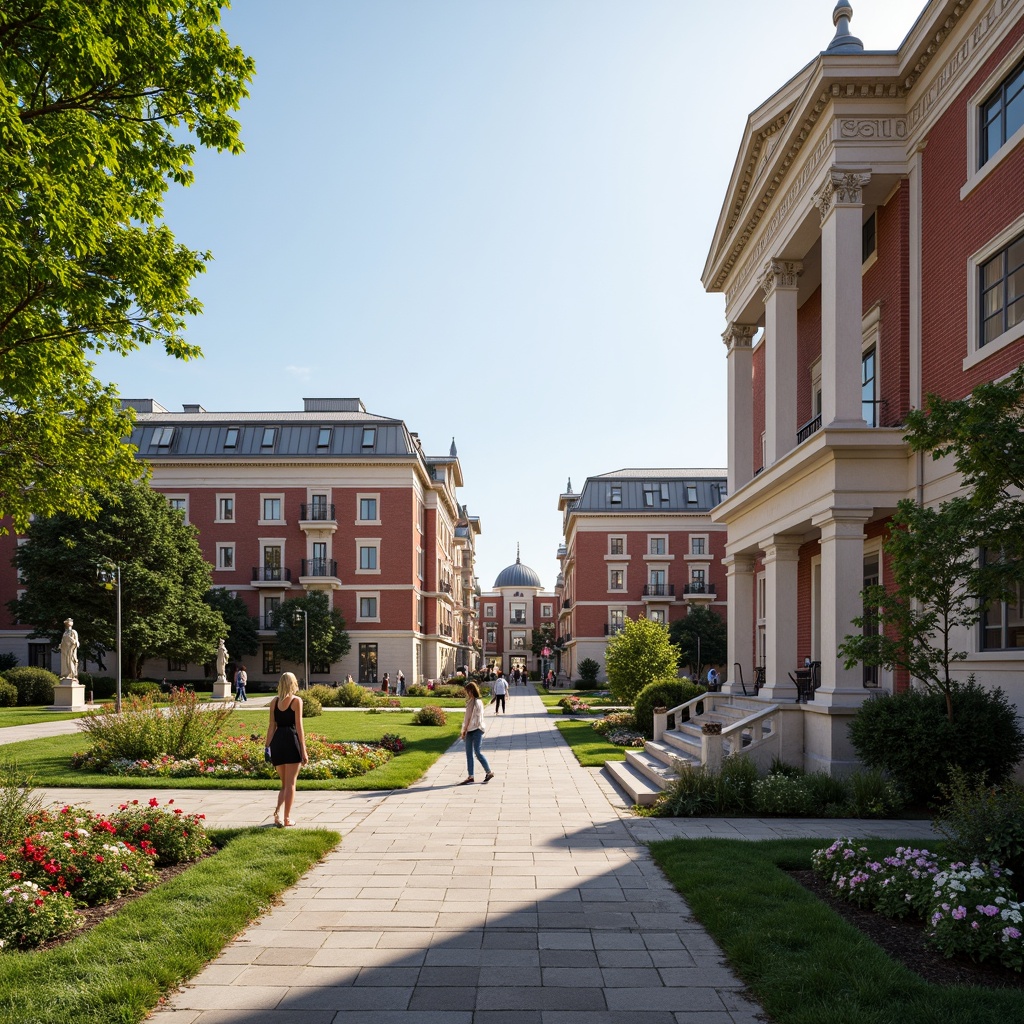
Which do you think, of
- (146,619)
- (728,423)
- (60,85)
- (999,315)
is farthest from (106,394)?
(146,619)

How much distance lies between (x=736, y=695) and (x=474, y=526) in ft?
308

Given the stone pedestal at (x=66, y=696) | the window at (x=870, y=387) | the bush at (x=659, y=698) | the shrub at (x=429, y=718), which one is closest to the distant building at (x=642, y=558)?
the shrub at (x=429, y=718)

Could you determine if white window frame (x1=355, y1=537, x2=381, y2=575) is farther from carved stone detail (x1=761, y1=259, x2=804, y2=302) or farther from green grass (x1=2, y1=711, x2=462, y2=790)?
carved stone detail (x1=761, y1=259, x2=804, y2=302)

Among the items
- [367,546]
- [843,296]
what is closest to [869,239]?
[843,296]

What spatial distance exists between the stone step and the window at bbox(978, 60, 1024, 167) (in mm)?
10550

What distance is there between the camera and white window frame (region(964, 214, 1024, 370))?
1156 cm

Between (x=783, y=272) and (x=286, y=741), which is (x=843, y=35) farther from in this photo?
(x=286, y=741)

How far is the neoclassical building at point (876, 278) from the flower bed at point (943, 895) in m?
5.63

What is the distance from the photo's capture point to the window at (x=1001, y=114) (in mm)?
11656

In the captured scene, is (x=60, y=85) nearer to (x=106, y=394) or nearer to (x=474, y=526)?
(x=106, y=394)

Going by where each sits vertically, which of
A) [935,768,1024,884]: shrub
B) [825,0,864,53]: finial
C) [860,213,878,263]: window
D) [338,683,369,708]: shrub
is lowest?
[338,683,369,708]: shrub

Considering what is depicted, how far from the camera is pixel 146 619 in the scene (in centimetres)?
4091

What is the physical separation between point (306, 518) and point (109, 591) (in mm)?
13551

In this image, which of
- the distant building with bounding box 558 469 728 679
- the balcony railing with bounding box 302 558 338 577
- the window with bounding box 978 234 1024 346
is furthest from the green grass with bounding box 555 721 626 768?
the distant building with bounding box 558 469 728 679
